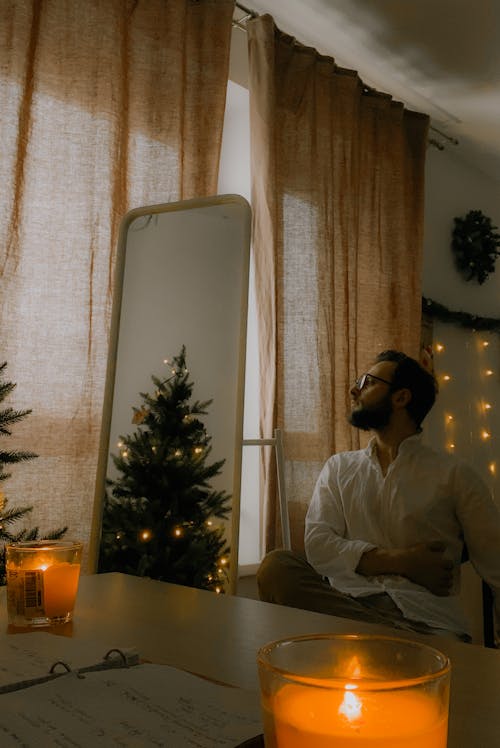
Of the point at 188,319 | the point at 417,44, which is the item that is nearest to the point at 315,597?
the point at 188,319

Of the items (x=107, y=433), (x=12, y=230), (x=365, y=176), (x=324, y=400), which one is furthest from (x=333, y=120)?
(x=107, y=433)

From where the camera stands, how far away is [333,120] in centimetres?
311

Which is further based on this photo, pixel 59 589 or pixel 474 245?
pixel 474 245

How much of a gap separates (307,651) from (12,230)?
1813 millimetres

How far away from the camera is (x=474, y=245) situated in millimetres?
4105

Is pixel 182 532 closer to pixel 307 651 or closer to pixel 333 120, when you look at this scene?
pixel 307 651

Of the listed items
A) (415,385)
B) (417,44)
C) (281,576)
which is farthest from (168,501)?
(417,44)

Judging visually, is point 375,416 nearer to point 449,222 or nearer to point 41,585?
point 41,585

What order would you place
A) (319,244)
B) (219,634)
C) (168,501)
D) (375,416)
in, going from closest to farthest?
(219,634) → (168,501) → (375,416) → (319,244)

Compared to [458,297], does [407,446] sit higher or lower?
lower

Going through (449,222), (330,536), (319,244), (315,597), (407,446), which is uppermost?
(449,222)

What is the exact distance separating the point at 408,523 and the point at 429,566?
0.16m

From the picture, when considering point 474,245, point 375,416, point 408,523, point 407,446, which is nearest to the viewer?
point 408,523

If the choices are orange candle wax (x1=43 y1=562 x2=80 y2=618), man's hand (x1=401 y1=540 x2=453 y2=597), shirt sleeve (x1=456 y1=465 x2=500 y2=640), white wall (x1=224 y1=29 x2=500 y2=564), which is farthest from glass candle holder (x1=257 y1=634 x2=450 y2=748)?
white wall (x1=224 y1=29 x2=500 y2=564)
